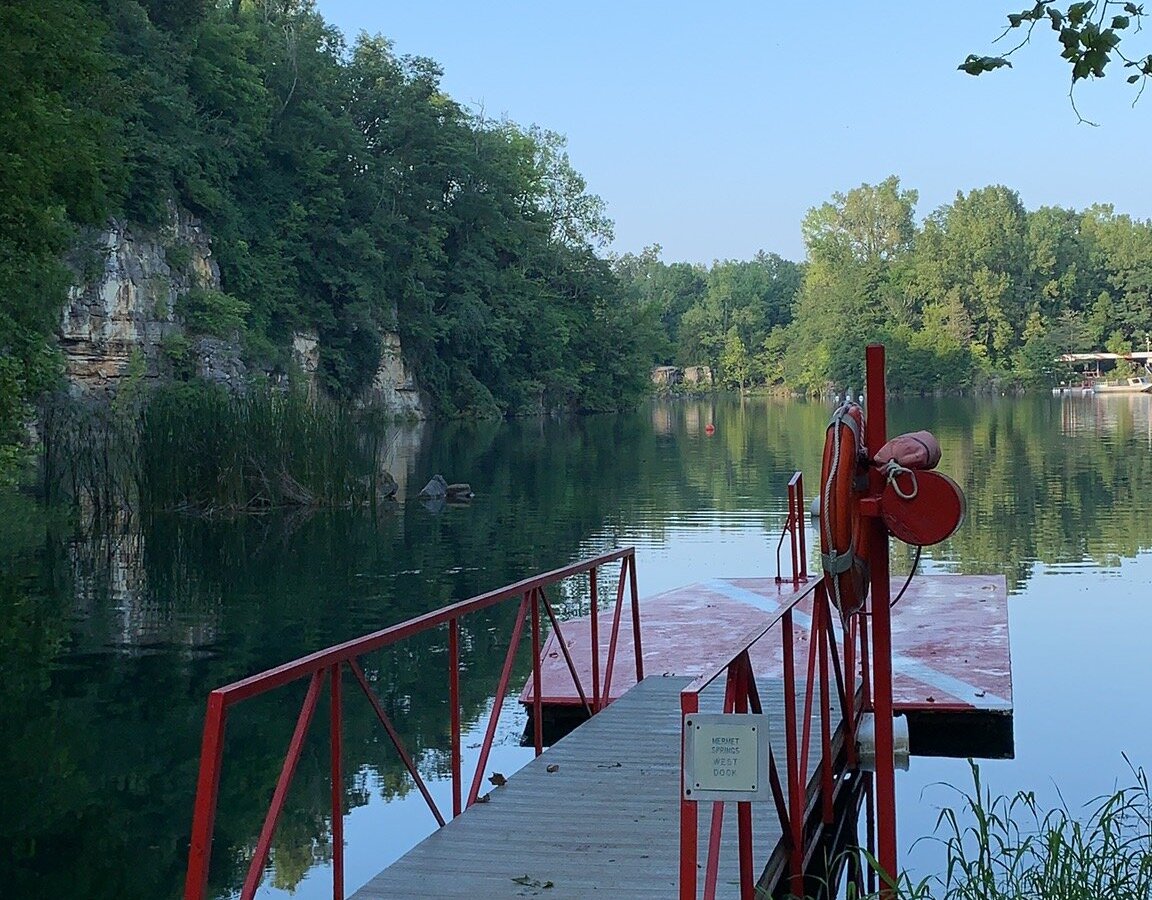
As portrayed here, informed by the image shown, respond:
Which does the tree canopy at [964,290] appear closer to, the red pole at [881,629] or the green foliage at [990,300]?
the green foliage at [990,300]

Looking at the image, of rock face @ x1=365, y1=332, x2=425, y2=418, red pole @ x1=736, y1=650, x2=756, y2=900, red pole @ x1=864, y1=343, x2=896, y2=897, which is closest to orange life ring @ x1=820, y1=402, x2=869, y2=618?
red pole @ x1=864, y1=343, x2=896, y2=897

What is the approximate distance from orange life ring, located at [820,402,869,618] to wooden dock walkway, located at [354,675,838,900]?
97 centimetres

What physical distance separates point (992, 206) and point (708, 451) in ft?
224

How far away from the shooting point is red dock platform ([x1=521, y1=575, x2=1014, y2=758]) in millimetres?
8672

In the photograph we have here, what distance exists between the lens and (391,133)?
199 ft

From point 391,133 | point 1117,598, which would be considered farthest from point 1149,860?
point 391,133

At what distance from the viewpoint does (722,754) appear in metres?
4.02

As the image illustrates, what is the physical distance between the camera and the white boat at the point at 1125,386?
91.4m

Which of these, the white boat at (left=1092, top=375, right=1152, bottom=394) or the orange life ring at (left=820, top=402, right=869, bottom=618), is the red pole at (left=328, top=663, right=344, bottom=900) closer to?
the orange life ring at (left=820, top=402, right=869, bottom=618)

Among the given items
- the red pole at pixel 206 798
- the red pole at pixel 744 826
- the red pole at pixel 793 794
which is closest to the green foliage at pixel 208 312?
the red pole at pixel 793 794

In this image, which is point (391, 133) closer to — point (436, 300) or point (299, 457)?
point (436, 300)

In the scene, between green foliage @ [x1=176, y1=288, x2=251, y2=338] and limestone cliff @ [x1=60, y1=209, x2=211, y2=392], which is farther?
green foliage @ [x1=176, y1=288, x2=251, y2=338]

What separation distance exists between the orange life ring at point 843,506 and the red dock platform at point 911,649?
0.33 meters

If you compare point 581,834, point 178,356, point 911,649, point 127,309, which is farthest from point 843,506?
point 178,356
